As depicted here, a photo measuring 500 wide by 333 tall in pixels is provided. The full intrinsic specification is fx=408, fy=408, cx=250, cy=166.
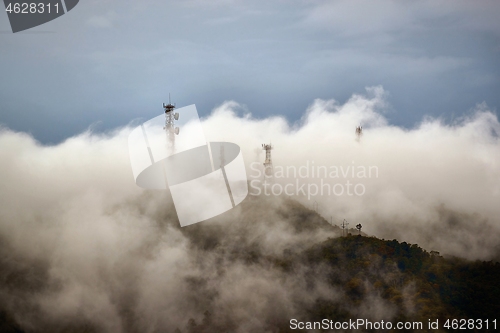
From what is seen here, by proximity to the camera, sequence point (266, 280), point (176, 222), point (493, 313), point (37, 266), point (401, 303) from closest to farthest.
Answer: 1. point (493, 313)
2. point (401, 303)
3. point (37, 266)
4. point (266, 280)
5. point (176, 222)

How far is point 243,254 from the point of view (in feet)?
365

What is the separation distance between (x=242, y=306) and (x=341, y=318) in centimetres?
2353

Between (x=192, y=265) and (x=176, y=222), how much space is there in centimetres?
1231

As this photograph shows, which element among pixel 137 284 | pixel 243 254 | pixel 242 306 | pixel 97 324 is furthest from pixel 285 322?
pixel 97 324

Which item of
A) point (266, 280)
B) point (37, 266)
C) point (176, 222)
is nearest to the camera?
point (37, 266)

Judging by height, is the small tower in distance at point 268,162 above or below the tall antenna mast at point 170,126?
below

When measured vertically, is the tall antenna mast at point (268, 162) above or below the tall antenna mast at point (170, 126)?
below

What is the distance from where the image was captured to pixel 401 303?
293ft

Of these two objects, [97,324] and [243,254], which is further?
[243,254]

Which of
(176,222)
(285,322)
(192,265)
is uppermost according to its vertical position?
(176,222)

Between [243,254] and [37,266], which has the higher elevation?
[37,266]

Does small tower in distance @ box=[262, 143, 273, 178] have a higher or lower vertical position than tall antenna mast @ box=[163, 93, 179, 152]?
lower

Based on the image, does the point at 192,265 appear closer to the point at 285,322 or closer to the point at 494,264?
the point at 285,322

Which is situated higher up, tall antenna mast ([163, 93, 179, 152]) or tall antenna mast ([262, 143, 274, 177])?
tall antenna mast ([163, 93, 179, 152])
